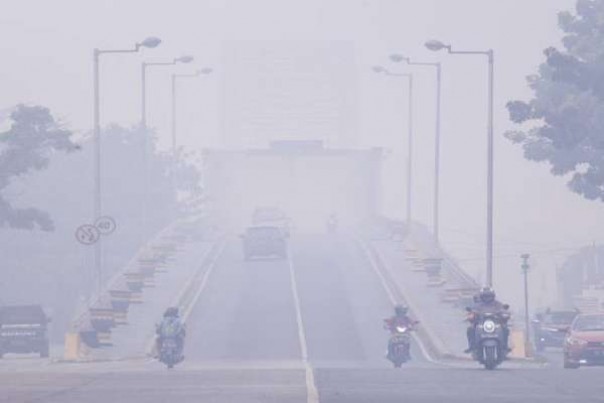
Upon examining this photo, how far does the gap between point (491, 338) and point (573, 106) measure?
38.5m

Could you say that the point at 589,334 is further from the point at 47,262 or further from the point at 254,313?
the point at 47,262

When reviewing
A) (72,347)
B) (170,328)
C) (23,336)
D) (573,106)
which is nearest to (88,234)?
(23,336)

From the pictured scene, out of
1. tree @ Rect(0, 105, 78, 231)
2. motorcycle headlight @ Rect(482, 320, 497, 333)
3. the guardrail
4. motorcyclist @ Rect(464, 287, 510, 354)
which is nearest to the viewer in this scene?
motorcycle headlight @ Rect(482, 320, 497, 333)

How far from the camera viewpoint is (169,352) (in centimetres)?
4909

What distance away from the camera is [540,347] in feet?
239

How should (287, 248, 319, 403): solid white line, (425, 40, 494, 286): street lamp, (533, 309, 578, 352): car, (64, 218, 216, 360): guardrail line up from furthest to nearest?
(533, 309, 578, 352): car < (425, 40, 494, 286): street lamp < (64, 218, 216, 360): guardrail < (287, 248, 319, 403): solid white line

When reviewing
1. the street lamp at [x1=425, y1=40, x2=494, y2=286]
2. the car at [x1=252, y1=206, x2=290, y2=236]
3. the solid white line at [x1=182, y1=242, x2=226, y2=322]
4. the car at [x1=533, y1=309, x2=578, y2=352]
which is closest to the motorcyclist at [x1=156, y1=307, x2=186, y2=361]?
the street lamp at [x1=425, y1=40, x2=494, y2=286]

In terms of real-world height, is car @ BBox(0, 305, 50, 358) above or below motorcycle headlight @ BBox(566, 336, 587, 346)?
below

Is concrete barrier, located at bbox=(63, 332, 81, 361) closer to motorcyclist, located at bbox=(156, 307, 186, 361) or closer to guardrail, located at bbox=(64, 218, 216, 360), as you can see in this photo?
guardrail, located at bbox=(64, 218, 216, 360)

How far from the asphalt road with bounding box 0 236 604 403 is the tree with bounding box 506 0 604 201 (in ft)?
28.6

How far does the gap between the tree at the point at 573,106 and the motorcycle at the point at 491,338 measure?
34.2 m

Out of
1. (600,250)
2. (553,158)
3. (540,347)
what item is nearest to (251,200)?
(600,250)

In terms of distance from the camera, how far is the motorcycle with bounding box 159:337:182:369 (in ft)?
161

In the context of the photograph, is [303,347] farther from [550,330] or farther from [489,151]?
[550,330]
